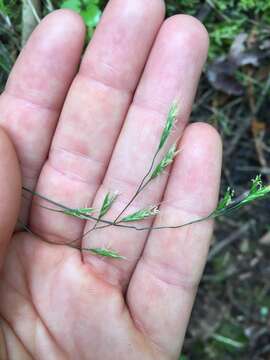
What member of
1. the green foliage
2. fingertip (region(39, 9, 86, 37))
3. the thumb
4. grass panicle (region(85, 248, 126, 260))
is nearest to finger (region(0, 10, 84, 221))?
fingertip (region(39, 9, 86, 37))

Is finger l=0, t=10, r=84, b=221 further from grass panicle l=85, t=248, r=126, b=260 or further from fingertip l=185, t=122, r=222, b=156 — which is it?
fingertip l=185, t=122, r=222, b=156

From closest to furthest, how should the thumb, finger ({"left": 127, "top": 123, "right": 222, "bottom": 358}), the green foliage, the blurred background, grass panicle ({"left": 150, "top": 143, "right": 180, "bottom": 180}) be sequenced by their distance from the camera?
the thumb, grass panicle ({"left": 150, "top": 143, "right": 180, "bottom": 180}), finger ({"left": 127, "top": 123, "right": 222, "bottom": 358}), the green foliage, the blurred background

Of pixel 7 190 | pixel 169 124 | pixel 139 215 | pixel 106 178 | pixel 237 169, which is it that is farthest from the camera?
Answer: pixel 237 169

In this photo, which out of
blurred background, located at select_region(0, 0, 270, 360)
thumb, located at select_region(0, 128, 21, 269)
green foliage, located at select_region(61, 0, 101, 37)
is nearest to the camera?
thumb, located at select_region(0, 128, 21, 269)

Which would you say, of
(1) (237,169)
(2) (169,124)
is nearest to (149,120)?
(2) (169,124)

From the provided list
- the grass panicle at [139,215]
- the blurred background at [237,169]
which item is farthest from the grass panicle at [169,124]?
the blurred background at [237,169]

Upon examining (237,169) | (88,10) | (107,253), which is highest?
(88,10)

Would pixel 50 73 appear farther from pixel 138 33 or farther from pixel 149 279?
pixel 149 279

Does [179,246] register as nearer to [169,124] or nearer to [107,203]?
[107,203]
